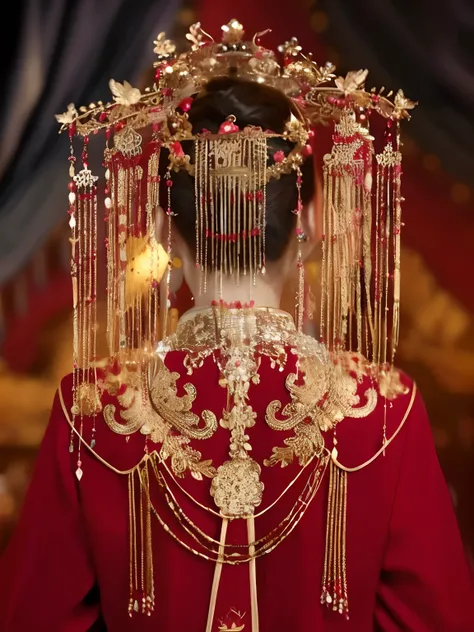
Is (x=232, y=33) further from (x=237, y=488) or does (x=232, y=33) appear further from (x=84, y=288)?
(x=237, y=488)

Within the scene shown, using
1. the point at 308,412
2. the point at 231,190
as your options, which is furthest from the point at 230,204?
the point at 308,412

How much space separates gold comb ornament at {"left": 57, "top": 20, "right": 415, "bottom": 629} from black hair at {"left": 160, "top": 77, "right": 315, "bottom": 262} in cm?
1

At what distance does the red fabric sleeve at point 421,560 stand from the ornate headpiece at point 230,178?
0.20m

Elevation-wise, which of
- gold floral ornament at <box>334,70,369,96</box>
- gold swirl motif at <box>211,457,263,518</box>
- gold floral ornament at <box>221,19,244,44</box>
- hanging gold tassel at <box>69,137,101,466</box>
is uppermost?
gold floral ornament at <box>221,19,244,44</box>

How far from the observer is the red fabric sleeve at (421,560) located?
122 centimetres

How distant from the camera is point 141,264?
1.32 m

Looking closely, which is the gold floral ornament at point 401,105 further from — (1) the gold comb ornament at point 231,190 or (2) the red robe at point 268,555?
(2) the red robe at point 268,555

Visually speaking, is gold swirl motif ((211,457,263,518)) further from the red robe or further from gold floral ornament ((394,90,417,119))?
gold floral ornament ((394,90,417,119))

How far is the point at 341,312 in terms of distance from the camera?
1330 millimetres

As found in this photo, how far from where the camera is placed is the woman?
119 centimetres

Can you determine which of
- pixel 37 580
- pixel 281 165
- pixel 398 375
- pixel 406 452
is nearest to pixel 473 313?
pixel 398 375

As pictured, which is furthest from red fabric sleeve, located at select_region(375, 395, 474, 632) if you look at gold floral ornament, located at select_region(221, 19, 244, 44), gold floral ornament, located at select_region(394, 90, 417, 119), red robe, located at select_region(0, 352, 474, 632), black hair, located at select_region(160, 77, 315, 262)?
gold floral ornament, located at select_region(221, 19, 244, 44)

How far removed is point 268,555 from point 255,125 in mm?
714

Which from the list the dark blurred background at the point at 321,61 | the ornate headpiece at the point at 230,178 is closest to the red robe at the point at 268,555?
the ornate headpiece at the point at 230,178
